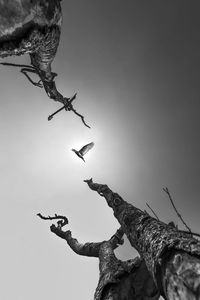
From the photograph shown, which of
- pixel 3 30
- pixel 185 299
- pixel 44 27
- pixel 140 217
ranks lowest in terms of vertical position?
pixel 185 299

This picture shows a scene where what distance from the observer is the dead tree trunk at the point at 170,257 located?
3340 mm

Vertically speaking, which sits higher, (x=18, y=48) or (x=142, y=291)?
(x=18, y=48)

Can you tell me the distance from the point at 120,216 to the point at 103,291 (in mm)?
2165

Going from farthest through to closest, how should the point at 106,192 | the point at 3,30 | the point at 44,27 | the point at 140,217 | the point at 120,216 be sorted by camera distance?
the point at 106,192
the point at 120,216
the point at 140,217
the point at 44,27
the point at 3,30

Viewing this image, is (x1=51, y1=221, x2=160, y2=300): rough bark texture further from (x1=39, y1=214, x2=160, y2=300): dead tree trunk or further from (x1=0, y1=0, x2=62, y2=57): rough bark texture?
(x1=0, y1=0, x2=62, y2=57): rough bark texture

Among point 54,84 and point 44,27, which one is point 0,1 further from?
point 54,84

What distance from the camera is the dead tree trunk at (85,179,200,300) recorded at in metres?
3.34

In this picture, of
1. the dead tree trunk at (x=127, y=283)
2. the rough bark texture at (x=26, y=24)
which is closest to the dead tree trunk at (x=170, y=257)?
the dead tree trunk at (x=127, y=283)

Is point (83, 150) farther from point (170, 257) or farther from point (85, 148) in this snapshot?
point (170, 257)

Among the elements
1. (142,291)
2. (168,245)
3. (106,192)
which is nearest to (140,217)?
(142,291)

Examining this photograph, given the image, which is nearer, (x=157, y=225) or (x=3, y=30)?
(x=3, y=30)

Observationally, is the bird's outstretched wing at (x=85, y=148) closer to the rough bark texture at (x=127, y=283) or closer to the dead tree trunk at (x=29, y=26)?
the rough bark texture at (x=127, y=283)

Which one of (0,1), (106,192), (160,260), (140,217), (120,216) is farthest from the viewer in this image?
(106,192)

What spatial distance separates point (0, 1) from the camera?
111 inches
